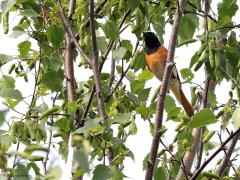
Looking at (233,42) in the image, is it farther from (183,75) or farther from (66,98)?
(66,98)

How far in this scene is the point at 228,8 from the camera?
9.04 feet

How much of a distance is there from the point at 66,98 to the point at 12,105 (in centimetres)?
61

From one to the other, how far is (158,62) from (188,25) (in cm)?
193

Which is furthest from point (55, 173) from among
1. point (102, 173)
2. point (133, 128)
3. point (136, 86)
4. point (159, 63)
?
point (159, 63)

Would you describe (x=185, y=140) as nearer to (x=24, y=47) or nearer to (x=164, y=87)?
(x=164, y=87)

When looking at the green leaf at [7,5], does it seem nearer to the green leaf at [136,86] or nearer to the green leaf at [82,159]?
the green leaf at [136,86]

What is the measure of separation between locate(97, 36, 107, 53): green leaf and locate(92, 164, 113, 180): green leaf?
0.76 meters

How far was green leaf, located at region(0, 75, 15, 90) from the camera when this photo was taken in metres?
2.98

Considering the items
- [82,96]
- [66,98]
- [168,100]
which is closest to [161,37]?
[168,100]

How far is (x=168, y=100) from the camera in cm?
279

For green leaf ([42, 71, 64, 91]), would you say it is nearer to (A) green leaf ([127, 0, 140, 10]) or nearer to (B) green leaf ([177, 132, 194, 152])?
(A) green leaf ([127, 0, 140, 10])

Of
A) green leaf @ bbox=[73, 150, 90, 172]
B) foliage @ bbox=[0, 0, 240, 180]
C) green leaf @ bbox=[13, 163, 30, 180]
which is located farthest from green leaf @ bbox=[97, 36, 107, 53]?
green leaf @ bbox=[73, 150, 90, 172]

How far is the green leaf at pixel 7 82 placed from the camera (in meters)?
2.98

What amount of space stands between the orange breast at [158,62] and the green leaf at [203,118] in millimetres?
2495
